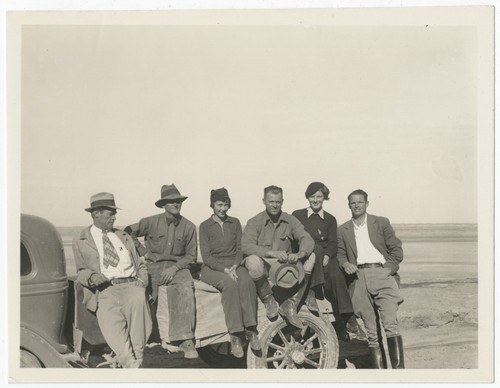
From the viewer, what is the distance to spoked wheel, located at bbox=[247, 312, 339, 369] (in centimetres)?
717

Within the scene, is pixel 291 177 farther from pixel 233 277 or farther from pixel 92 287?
pixel 92 287

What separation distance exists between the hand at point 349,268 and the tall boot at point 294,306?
0.37m

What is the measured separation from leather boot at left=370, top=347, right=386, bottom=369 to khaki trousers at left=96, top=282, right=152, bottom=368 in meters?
2.04

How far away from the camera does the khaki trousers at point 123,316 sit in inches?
278

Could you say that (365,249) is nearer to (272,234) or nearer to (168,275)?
(272,234)

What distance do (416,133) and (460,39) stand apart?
100 cm

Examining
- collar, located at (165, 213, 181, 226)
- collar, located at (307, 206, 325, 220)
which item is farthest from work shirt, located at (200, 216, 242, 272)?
collar, located at (307, 206, 325, 220)

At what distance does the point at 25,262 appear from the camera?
23.9ft

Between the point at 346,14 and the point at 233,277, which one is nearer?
the point at 233,277

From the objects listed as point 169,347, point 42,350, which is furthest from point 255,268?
point 42,350

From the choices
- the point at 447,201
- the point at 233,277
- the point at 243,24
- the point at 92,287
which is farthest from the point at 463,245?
the point at 92,287

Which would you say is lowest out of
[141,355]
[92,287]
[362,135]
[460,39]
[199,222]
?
[141,355]

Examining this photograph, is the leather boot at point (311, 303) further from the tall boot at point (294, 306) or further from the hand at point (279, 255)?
the hand at point (279, 255)

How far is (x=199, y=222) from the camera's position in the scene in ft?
24.4
